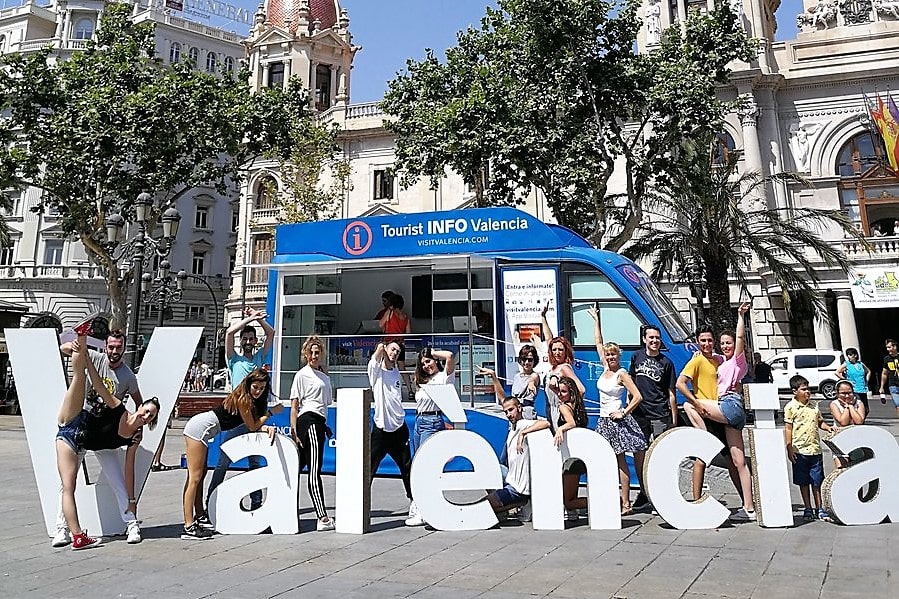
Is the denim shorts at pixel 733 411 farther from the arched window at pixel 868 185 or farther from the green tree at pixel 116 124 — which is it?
the arched window at pixel 868 185

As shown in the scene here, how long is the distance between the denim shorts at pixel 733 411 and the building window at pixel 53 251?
42945 millimetres

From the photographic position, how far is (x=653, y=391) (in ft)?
22.4

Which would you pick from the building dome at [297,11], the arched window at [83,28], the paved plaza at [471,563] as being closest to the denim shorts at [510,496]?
the paved plaza at [471,563]

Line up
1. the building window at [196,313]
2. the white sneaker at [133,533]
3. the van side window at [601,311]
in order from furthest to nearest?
1. the building window at [196,313]
2. the van side window at [601,311]
3. the white sneaker at [133,533]


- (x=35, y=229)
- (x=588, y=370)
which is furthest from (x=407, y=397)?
(x=35, y=229)

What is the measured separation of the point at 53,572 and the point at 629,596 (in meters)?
4.03

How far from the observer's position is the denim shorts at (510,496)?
649cm

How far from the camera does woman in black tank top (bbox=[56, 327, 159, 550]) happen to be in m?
5.28

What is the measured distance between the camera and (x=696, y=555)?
520 cm

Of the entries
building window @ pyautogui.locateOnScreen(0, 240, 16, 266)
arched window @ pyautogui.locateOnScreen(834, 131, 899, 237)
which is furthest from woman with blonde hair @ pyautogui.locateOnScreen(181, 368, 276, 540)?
building window @ pyautogui.locateOnScreen(0, 240, 16, 266)

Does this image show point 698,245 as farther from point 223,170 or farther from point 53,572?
point 53,572

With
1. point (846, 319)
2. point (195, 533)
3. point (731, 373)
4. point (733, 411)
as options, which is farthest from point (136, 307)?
point (846, 319)

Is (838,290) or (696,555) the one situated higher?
(838,290)

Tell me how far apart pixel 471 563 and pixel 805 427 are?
142 inches
